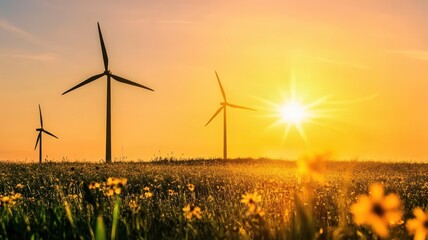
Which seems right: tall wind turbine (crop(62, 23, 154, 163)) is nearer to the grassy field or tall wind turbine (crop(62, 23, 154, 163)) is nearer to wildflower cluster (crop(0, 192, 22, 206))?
the grassy field

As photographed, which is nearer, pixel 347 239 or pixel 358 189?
pixel 347 239

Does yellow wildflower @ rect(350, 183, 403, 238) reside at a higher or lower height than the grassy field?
higher

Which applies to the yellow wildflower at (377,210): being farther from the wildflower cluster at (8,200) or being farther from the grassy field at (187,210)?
the wildflower cluster at (8,200)

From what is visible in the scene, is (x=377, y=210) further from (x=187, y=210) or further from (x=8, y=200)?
(x=8, y=200)

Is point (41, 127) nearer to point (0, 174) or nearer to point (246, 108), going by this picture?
point (246, 108)

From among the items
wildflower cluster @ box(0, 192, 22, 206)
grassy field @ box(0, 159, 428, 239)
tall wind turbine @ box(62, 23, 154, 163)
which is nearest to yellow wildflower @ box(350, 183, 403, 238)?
grassy field @ box(0, 159, 428, 239)

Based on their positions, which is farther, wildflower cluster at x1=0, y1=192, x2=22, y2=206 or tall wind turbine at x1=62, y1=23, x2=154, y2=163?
tall wind turbine at x1=62, y1=23, x2=154, y2=163

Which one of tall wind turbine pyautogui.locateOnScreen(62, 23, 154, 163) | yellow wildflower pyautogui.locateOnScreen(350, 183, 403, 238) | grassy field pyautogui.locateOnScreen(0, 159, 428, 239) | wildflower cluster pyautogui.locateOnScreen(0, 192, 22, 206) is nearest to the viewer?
yellow wildflower pyautogui.locateOnScreen(350, 183, 403, 238)

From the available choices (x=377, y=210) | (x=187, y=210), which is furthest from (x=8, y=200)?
(x=377, y=210)

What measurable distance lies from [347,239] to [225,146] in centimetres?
4284

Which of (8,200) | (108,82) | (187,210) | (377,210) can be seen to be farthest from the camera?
(108,82)

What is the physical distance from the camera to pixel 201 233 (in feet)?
19.7

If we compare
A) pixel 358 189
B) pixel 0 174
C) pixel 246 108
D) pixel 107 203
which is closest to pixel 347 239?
pixel 107 203

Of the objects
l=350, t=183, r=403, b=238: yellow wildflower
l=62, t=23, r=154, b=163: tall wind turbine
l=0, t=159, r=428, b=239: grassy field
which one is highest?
l=62, t=23, r=154, b=163: tall wind turbine
